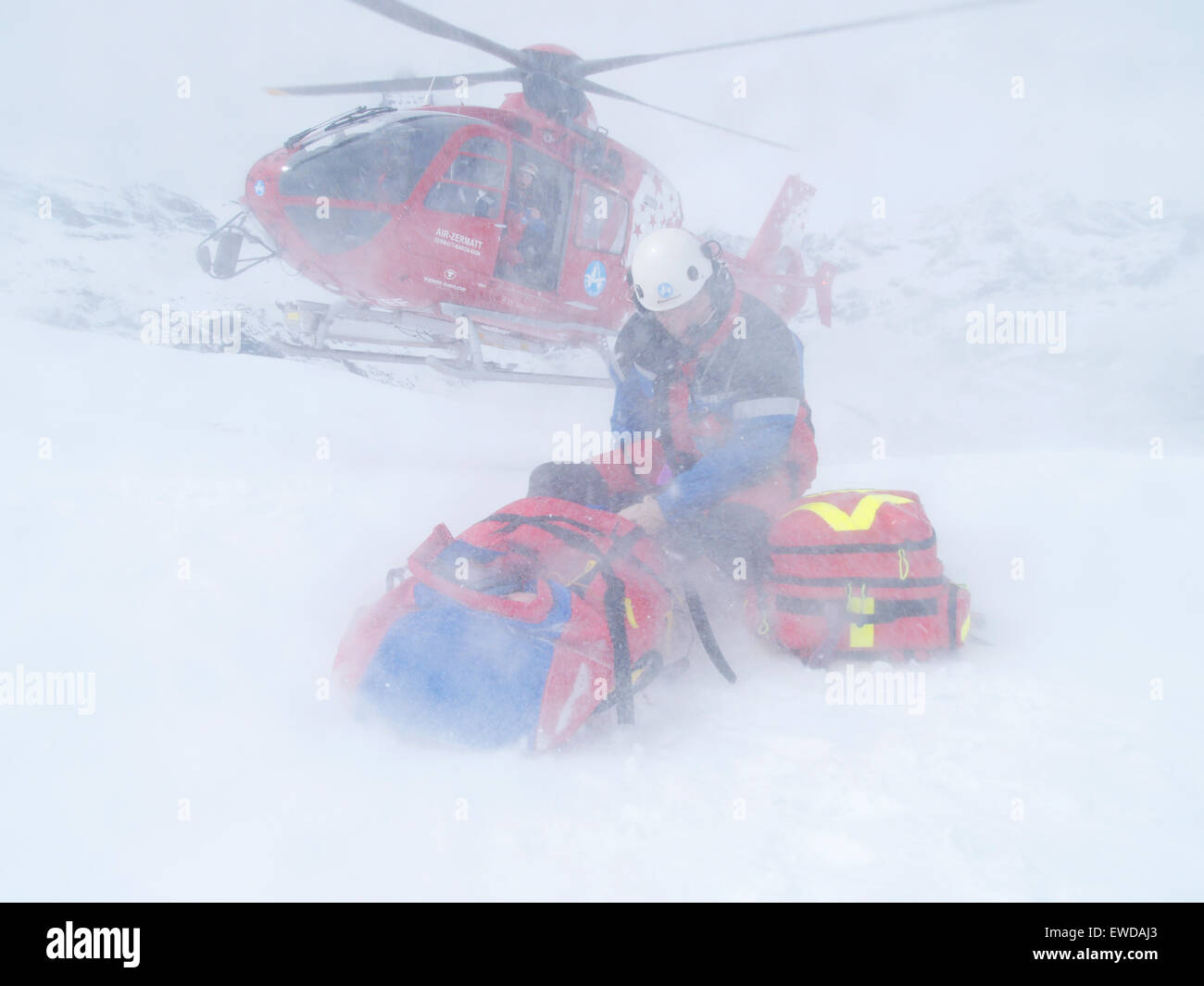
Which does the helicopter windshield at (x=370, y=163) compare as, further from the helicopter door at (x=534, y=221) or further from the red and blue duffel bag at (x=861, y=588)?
the red and blue duffel bag at (x=861, y=588)

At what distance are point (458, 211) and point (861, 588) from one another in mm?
3992

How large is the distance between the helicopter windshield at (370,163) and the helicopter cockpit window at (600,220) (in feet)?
3.98

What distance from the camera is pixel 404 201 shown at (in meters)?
4.49

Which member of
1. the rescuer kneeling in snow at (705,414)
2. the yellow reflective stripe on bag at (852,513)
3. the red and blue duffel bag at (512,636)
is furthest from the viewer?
the rescuer kneeling in snow at (705,414)

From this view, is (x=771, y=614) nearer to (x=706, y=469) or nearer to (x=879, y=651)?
(x=879, y=651)

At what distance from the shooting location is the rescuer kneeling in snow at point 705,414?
2178 mm

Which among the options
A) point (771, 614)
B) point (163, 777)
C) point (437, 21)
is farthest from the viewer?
point (437, 21)

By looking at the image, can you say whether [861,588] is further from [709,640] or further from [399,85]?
[399,85]

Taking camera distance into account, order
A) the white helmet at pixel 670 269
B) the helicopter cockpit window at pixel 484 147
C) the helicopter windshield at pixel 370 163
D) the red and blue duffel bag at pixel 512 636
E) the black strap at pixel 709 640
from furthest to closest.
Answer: the helicopter cockpit window at pixel 484 147
the helicopter windshield at pixel 370 163
the white helmet at pixel 670 269
the black strap at pixel 709 640
the red and blue duffel bag at pixel 512 636

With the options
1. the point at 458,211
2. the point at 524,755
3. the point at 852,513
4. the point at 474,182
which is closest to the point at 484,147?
the point at 474,182

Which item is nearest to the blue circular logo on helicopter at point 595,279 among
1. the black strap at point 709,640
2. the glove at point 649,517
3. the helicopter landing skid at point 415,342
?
the helicopter landing skid at point 415,342

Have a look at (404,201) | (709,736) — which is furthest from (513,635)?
(404,201)

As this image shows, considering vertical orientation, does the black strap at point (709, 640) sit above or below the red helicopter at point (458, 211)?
below

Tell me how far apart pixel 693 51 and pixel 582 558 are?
4.18 m
